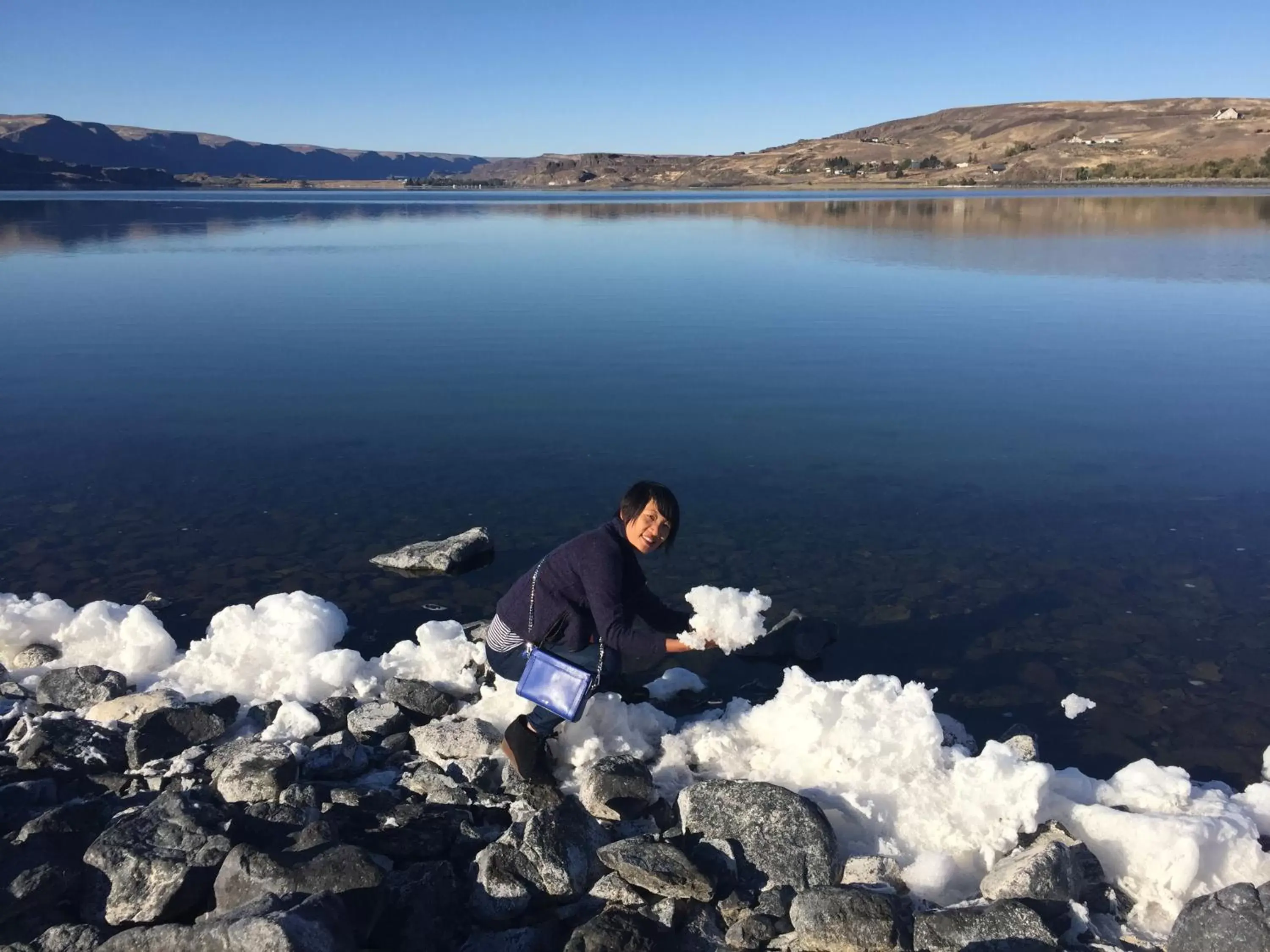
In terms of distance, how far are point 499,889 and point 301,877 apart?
3.14ft

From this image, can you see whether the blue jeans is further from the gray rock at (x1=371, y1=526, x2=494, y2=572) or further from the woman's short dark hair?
the gray rock at (x1=371, y1=526, x2=494, y2=572)

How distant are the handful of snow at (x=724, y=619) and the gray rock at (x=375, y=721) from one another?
2.19 m

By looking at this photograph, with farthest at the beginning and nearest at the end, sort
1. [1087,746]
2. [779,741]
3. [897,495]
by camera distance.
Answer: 1. [897,495]
2. [1087,746]
3. [779,741]

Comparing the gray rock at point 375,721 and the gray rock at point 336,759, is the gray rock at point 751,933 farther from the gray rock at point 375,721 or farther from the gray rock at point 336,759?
the gray rock at point 375,721

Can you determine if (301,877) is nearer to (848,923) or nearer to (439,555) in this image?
(848,923)

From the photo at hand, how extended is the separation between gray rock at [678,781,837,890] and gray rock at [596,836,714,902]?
35 centimetres

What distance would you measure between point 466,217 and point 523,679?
227 ft

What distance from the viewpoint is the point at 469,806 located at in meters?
5.70

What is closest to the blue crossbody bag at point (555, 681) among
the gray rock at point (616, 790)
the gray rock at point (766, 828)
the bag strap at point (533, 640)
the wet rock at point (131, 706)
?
the bag strap at point (533, 640)

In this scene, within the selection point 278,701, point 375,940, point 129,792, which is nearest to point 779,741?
point 375,940

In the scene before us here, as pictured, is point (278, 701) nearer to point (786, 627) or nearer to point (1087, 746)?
point (786, 627)

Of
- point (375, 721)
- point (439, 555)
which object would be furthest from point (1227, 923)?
point (439, 555)

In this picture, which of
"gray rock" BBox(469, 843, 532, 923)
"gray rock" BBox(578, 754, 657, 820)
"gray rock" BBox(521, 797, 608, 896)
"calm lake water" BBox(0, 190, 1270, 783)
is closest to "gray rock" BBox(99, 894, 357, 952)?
"gray rock" BBox(469, 843, 532, 923)

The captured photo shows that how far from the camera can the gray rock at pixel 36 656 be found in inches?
301
